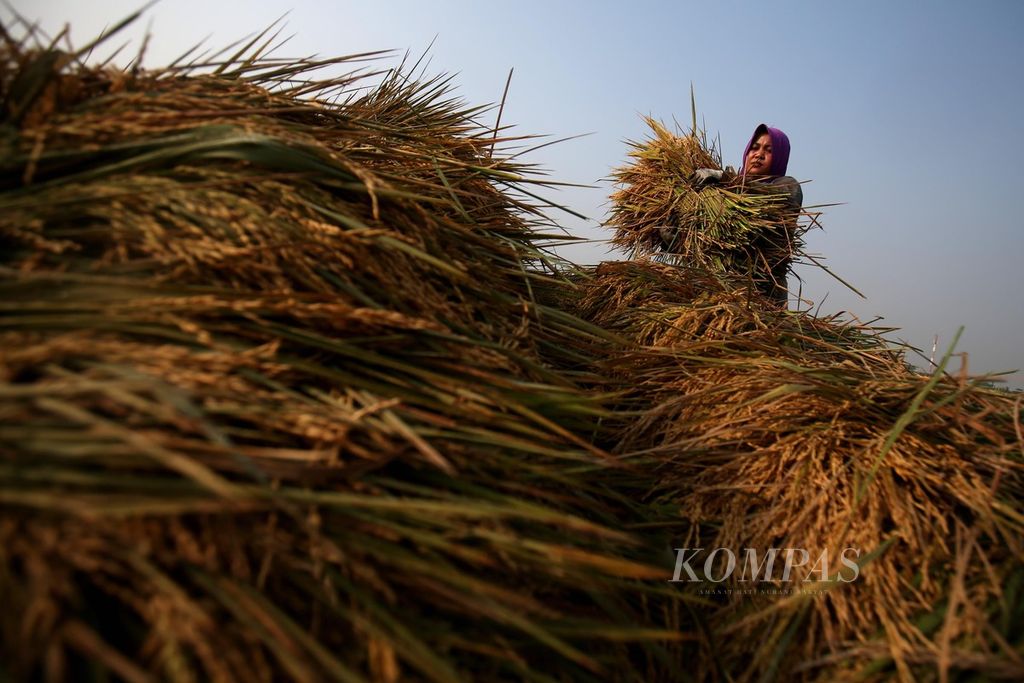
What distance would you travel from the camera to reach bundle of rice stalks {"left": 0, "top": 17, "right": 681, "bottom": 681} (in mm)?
715

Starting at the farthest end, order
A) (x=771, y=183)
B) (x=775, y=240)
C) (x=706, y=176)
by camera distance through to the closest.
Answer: (x=771, y=183) → (x=706, y=176) → (x=775, y=240)

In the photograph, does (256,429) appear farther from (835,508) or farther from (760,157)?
(760,157)

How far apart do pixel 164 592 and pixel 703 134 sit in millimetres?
3821

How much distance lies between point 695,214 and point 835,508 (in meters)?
2.33

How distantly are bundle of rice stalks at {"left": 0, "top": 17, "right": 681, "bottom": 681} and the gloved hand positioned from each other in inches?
97.4

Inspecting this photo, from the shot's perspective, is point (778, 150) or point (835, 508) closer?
point (835, 508)

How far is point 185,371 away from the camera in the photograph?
0.86 meters

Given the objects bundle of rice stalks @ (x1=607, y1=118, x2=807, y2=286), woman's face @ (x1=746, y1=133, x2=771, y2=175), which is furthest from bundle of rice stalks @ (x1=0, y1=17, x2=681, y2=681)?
woman's face @ (x1=746, y1=133, x2=771, y2=175)

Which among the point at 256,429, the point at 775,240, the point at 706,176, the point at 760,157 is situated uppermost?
the point at 760,157

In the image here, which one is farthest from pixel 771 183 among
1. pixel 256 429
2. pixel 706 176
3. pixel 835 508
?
pixel 256 429

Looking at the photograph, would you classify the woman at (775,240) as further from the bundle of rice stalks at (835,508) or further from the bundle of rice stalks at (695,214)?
the bundle of rice stalks at (835,508)

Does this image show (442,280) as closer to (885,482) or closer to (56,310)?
(56,310)

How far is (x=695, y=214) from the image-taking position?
3332mm

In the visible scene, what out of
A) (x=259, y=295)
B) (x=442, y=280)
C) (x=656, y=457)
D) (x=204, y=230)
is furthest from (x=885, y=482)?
(x=204, y=230)
